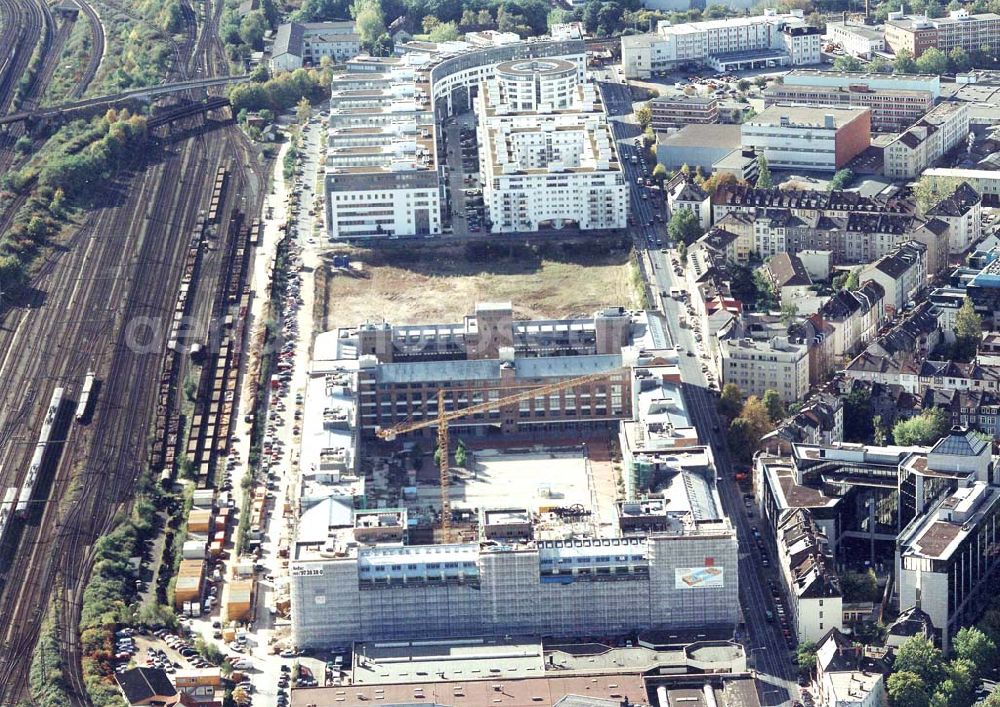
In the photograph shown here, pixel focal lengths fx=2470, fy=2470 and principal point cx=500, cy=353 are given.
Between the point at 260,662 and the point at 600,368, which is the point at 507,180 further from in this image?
the point at 260,662

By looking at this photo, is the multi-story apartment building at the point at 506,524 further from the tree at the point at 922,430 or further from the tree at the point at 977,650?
the tree at the point at 922,430

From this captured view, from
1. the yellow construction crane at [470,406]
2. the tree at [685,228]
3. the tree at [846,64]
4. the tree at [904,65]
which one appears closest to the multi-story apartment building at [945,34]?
the tree at [904,65]

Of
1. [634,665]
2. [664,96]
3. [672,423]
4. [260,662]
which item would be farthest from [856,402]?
[664,96]

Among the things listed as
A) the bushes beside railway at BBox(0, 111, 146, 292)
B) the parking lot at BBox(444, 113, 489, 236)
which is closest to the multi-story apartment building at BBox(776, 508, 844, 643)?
the parking lot at BBox(444, 113, 489, 236)

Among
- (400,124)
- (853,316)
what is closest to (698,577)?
(853,316)

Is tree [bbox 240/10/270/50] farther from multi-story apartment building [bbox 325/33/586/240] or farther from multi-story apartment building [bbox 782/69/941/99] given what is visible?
multi-story apartment building [bbox 782/69/941/99]

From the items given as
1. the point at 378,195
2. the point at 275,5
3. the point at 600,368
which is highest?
the point at 275,5

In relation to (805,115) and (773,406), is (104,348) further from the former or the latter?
(805,115)
